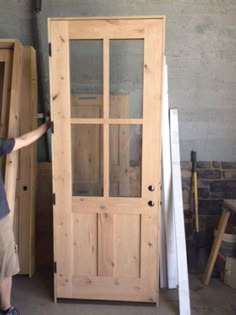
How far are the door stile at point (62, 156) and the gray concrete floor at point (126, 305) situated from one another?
140mm

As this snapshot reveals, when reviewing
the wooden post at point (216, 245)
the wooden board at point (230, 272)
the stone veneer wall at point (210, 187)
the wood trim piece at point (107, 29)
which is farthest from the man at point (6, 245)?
the wooden board at point (230, 272)

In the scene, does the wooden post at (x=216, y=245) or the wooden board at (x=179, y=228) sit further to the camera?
the wooden post at (x=216, y=245)

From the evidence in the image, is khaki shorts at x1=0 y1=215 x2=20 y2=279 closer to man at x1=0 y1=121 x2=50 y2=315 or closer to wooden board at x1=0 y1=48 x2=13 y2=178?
man at x1=0 y1=121 x2=50 y2=315

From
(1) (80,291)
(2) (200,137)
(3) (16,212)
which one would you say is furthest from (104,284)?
→ (2) (200,137)

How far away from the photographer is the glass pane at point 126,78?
224 centimetres

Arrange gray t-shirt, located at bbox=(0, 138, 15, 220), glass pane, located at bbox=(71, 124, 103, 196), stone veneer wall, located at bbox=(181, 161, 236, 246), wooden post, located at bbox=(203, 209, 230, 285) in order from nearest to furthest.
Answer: gray t-shirt, located at bbox=(0, 138, 15, 220), glass pane, located at bbox=(71, 124, 103, 196), wooden post, located at bbox=(203, 209, 230, 285), stone veneer wall, located at bbox=(181, 161, 236, 246)

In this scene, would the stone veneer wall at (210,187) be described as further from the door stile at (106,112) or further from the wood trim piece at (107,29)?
the wood trim piece at (107,29)

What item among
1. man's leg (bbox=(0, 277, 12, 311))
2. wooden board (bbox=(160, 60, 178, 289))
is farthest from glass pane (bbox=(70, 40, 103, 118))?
man's leg (bbox=(0, 277, 12, 311))

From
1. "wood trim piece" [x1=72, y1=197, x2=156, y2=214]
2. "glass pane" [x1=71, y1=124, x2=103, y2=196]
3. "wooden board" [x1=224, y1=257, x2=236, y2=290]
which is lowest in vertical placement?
"wooden board" [x1=224, y1=257, x2=236, y2=290]

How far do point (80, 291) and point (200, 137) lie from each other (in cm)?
177

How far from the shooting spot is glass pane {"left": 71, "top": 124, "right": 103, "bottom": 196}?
2344 millimetres

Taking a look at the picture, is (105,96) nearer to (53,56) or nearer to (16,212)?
(53,56)

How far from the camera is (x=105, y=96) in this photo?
7.53 feet

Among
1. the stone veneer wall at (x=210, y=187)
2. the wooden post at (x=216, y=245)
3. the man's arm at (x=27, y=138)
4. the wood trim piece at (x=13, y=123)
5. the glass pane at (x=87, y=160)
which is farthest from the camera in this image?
the stone veneer wall at (x=210, y=187)
